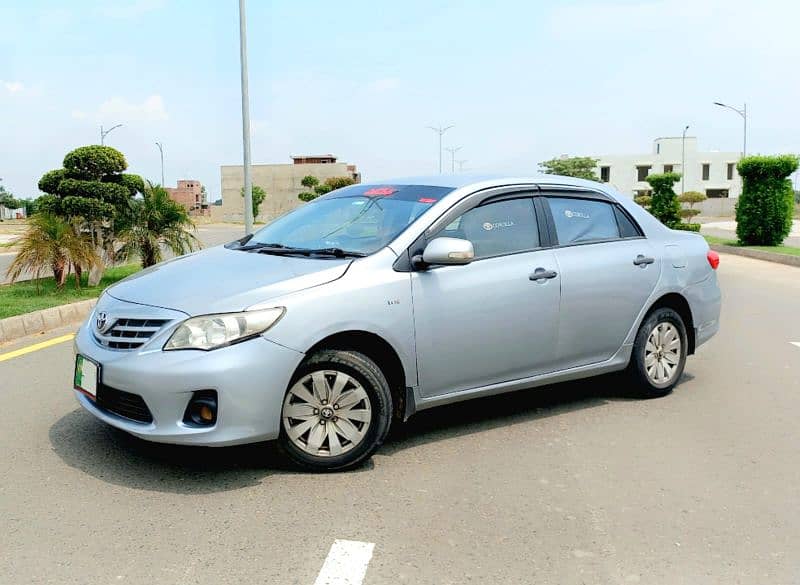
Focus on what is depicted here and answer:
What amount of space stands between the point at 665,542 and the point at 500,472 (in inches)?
40.5

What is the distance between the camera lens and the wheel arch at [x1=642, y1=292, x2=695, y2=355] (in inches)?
231

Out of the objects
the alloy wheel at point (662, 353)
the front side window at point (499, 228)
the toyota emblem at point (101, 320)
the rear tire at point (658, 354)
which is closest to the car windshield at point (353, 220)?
the front side window at point (499, 228)

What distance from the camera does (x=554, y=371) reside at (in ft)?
17.0

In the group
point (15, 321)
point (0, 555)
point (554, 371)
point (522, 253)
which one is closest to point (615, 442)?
point (554, 371)

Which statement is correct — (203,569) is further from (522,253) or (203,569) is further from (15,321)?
(15,321)

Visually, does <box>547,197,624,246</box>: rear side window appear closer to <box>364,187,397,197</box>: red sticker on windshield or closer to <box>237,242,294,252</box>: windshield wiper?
Answer: <box>364,187,397,197</box>: red sticker on windshield

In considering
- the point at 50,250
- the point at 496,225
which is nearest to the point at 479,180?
the point at 496,225

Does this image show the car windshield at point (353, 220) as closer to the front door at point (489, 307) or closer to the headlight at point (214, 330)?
the front door at point (489, 307)

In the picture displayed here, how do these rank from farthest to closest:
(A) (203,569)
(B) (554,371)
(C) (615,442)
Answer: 1. (B) (554,371)
2. (C) (615,442)
3. (A) (203,569)

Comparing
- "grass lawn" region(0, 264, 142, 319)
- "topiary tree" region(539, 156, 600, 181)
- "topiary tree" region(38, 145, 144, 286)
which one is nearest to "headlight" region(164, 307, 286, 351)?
"grass lawn" region(0, 264, 142, 319)

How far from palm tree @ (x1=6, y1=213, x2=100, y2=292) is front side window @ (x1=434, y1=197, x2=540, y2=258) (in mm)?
7745

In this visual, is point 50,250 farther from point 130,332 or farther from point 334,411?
point 334,411

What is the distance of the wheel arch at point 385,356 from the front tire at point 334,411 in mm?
70

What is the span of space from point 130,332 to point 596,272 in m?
2.98
